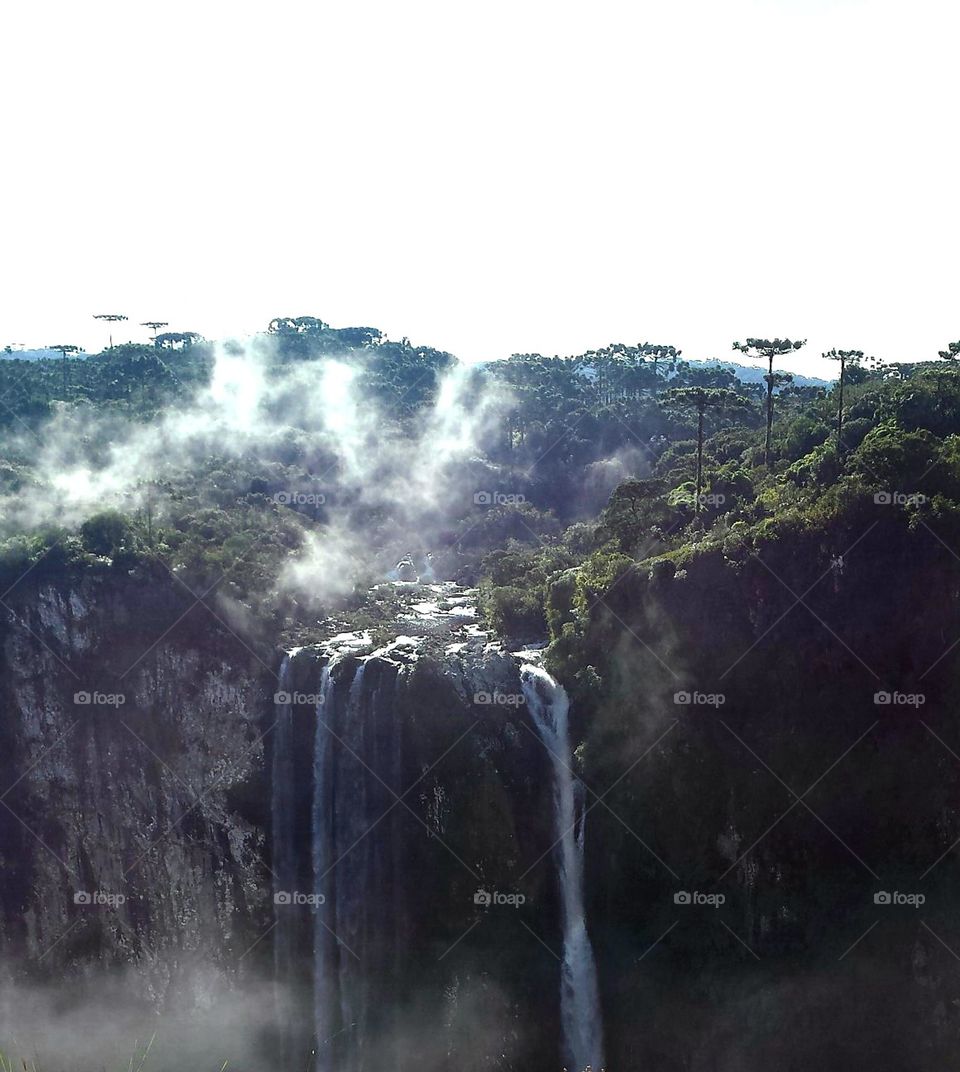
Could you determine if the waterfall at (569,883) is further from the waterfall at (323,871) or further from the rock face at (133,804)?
the rock face at (133,804)

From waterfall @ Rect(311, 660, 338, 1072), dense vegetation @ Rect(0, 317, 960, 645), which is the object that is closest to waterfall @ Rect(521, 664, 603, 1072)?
dense vegetation @ Rect(0, 317, 960, 645)

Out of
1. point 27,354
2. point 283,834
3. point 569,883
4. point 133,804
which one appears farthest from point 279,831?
point 27,354

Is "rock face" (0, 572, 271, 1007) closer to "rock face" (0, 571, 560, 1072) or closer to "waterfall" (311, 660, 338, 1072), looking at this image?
"rock face" (0, 571, 560, 1072)

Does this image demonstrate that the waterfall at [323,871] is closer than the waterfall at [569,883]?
No

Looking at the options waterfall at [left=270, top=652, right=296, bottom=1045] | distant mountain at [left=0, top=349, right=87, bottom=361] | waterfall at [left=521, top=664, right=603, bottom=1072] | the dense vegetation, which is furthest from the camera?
distant mountain at [left=0, top=349, right=87, bottom=361]

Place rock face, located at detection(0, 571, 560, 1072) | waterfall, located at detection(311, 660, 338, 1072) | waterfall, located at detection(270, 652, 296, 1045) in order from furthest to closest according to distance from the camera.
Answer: waterfall, located at detection(270, 652, 296, 1045) → waterfall, located at detection(311, 660, 338, 1072) → rock face, located at detection(0, 571, 560, 1072)

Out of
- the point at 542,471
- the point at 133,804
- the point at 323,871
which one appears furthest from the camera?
the point at 542,471

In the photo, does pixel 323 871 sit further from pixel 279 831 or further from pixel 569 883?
pixel 569 883

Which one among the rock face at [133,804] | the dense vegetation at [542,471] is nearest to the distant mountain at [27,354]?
the dense vegetation at [542,471]

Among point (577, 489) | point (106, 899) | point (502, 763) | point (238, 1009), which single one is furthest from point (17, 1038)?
point (577, 489)
